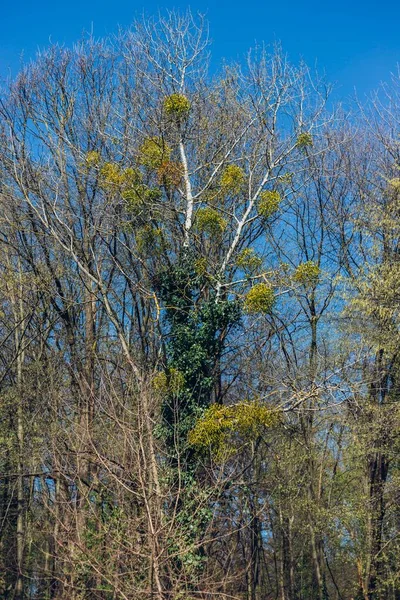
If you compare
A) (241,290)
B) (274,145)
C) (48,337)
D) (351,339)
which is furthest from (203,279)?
(48,337)

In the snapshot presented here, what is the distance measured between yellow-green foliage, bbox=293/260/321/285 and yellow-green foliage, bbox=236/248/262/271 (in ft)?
4.21

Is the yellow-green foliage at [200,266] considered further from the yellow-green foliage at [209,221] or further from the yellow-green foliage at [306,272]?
the yellow-green foliage at [306,272]

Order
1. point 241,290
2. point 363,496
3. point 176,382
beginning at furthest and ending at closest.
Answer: point 241,290, point 363,496, point 176,382

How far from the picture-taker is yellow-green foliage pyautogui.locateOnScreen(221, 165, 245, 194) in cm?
1714

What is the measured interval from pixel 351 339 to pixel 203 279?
3.76 metres

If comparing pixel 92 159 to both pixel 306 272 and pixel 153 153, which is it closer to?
pixel 153 153

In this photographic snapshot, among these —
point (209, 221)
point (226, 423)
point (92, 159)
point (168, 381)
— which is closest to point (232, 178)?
point (209, 221)

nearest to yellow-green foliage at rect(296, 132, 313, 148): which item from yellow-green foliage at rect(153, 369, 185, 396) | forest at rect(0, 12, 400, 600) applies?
forest at rect(0, 12, 400, 600)

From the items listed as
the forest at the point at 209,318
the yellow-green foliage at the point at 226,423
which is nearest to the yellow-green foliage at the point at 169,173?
the forest at the point at 209,318

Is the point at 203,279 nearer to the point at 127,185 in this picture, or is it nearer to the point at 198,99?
the point at 127,185

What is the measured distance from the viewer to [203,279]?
16.5m

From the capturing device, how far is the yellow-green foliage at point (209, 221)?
16562 millimetres

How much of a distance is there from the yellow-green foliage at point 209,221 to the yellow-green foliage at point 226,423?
4.16m

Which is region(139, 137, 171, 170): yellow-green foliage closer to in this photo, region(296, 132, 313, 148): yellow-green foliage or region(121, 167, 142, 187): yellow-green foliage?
region(121, 167, 142, 187): yellow-green foliage
